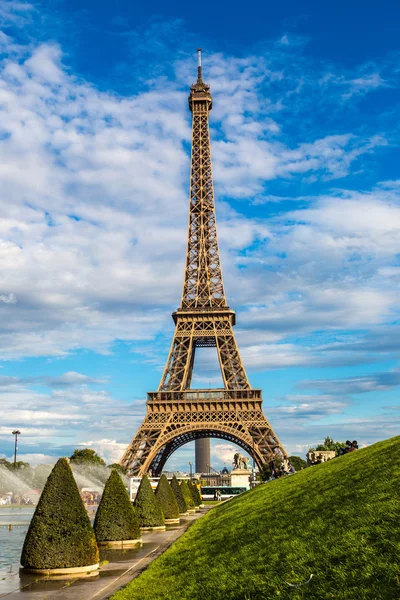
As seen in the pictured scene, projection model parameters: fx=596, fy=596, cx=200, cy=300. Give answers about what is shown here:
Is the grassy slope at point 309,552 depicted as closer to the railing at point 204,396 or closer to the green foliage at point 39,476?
the railing at point 204,396

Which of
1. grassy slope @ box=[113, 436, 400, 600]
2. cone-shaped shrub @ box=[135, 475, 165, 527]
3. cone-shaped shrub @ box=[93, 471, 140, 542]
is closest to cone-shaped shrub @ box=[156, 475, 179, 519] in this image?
cone-shaped shrub @ box=[135, 475, 165, 527]

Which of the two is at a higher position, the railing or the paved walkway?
the railing

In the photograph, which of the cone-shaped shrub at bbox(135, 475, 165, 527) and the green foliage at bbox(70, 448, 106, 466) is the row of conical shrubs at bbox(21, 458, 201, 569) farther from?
the green foliage at bbox(70, 448, 106, 466)

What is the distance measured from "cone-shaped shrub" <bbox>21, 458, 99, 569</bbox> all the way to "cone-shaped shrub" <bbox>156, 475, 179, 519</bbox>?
1873 centimetres

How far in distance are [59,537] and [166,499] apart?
20194mm

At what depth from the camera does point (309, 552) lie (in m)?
11.0

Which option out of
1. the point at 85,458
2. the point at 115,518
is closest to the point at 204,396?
the point at 85,458

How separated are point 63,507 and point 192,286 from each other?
212ft

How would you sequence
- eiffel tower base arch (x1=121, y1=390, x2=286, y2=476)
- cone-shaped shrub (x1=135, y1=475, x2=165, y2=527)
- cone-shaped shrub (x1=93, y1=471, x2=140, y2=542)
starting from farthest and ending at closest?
eiffel tower base arch (x1=121, y1=390, x2=286, y2=476) < cone-shaped shrub (x1=135, y1=475, x2=165, y2=527) < cone-shaped shrub (x1=93, y1=471, x2=140, y2=542)

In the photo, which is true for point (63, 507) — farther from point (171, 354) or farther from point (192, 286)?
point (192, 286)

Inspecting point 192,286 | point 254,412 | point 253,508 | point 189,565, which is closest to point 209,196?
point 192,286

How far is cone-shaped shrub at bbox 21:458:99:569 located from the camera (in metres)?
16.2

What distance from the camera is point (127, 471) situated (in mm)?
64875

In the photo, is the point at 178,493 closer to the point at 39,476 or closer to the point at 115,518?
the point at 115,518
